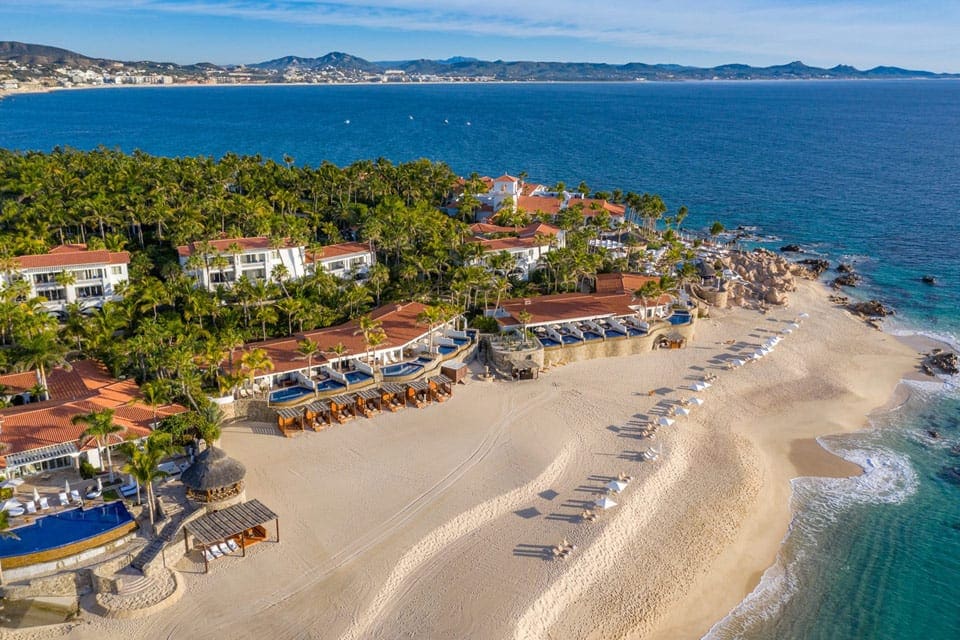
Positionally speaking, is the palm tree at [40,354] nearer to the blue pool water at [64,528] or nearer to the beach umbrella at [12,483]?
the beach umbrella at [12,483]

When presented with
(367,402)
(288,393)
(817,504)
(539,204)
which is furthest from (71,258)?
(817,504)

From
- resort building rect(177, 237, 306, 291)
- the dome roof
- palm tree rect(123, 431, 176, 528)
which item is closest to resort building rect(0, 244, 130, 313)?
resort building rect(177, 237, 306, 291)

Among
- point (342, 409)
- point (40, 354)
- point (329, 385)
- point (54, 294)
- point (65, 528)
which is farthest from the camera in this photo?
point (54, 294)

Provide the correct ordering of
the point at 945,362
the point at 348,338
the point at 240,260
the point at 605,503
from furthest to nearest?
the point at 240,260 < the point at 945,362 < the point at 348,338 < the point at 605,503

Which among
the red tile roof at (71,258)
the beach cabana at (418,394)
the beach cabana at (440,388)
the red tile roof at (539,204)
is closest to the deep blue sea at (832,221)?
the beach cabana at (440,388)

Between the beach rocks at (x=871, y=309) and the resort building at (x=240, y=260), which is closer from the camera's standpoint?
the resort building at (x=240, y=260)

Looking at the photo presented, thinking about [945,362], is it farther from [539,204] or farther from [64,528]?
[64,528]
